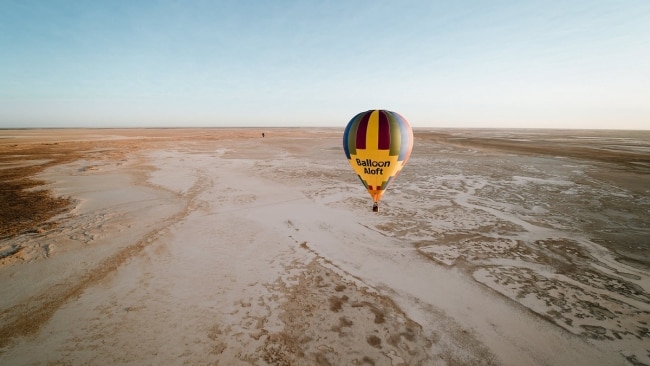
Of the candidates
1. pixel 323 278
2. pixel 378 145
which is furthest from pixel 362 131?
pixel 323 278

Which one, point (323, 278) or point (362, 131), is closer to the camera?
point (323, 278)

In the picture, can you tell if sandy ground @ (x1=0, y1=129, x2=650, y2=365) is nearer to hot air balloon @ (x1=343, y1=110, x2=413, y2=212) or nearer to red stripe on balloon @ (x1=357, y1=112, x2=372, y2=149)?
hot air balloon @ (x1=343, y1=110, x2=413, y2=212)

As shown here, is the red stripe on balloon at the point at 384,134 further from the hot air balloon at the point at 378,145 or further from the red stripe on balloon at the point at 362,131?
the red stripe on balloon at the point at 362,131

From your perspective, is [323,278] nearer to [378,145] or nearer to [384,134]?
[378,145]

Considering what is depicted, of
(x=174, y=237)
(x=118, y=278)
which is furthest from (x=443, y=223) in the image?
(x=118, y=278)

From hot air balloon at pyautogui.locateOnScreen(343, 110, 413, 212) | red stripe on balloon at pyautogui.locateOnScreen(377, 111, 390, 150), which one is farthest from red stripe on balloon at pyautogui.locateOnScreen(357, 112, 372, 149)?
red stripe on balloon at pyautogui.locateOnScreen(377, 111, 390, 150)

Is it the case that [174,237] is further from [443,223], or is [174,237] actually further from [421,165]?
[421,165]
